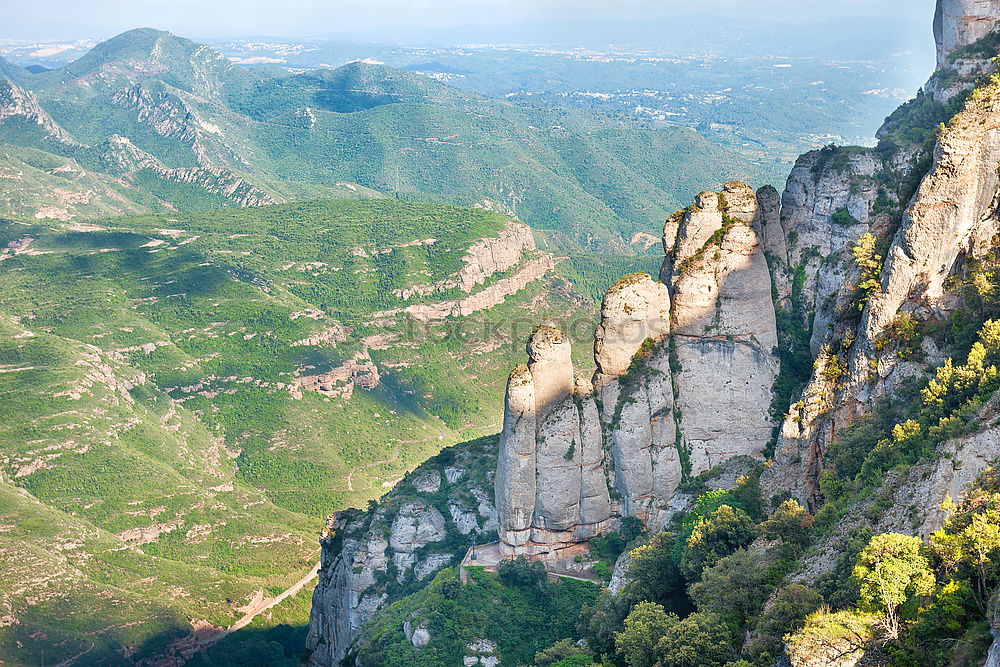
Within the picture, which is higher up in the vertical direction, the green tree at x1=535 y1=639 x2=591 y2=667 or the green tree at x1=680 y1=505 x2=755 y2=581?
the green tree at x1=680 y1=505 x2=755 y2=581

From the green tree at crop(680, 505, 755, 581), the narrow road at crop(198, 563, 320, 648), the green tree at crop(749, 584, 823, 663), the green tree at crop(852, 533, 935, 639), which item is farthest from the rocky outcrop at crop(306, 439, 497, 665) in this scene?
the green tree at crop(852, 533, 935, 639)

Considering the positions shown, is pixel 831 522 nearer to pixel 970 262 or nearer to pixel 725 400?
pixel 970 262

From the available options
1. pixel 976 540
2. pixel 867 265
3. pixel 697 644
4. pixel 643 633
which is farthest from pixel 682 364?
pixel 976 540

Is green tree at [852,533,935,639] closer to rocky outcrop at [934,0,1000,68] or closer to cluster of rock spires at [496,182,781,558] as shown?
cluster of rock spires at [496,182,781,558]

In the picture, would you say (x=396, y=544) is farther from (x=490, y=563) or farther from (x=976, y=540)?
(x=976, y=540)

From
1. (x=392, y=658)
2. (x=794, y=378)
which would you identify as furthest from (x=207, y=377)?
(x=794, y=378)

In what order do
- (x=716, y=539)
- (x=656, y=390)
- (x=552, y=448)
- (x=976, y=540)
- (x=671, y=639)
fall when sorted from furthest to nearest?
(x=552, y=448)
(x=656, y=390)
(x=716, y=539)
(x=671, y=639)
(x=976, y=540)

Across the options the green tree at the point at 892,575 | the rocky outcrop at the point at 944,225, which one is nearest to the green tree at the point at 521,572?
the rocky outcrop at the point at 944,225
